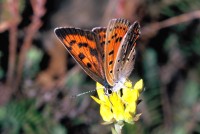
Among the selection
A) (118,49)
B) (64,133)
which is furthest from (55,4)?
(118,49)

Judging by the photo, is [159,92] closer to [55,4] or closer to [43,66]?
[43,66]

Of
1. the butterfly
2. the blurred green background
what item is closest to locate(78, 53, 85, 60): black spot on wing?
the butterfly

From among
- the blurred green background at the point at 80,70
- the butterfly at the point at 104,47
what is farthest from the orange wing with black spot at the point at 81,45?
the blurred green background at the point at 80,70

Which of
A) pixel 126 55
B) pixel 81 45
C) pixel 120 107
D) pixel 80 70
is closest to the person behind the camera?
pixel 120 107

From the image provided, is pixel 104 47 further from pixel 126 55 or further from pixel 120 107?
pixel 120 107

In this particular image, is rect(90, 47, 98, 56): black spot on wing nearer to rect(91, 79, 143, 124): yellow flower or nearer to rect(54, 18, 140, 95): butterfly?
rect(54, 18, 140, 95): butterfly

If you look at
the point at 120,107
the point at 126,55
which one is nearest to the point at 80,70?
the point at 126,55
